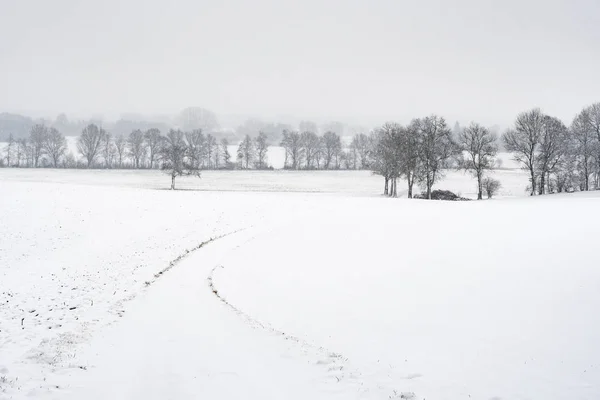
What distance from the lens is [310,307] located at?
643 inches

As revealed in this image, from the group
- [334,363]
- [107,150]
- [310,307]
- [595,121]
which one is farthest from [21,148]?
[595,121]

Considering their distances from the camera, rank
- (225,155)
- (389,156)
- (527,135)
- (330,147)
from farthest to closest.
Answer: (330,147) < (225,155) < (389,156) < (527,135)

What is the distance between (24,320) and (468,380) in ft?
53.7

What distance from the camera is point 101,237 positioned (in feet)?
101

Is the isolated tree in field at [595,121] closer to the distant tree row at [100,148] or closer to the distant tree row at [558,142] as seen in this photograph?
the distant tree row at [558,142]

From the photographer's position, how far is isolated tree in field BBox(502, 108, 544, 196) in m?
52.8

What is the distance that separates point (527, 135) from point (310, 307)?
5216 centimetres

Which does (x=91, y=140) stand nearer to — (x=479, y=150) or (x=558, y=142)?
(x=479, y=150)

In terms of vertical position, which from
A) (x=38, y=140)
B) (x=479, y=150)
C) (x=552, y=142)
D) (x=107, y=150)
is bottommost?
(x=479, y=150)

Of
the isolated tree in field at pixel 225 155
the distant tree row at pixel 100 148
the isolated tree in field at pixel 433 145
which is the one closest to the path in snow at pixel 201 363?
the isolated tree in field at pixel 433 145

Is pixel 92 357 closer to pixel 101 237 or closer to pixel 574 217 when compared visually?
pixel 101 237

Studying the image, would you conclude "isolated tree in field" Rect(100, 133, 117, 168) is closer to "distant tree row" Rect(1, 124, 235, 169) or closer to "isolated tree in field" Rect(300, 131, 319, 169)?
"distant tree row" Rect(1, 124, 235, 169)

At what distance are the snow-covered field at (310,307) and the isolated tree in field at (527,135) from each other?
25176 millimetres

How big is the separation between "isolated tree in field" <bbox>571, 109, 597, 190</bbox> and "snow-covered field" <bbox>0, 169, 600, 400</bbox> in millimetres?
27221
